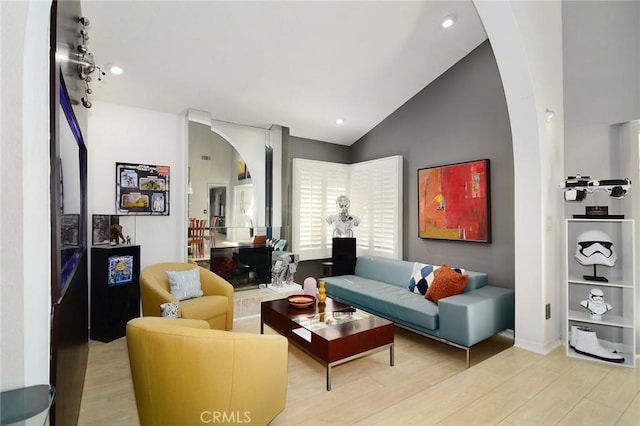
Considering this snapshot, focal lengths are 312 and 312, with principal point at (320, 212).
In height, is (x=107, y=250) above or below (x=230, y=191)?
below

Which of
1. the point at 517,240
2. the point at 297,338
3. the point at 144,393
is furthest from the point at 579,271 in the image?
the point at 144,393

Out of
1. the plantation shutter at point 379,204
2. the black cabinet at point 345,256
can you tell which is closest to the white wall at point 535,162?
the plantation shutter at point 379,204

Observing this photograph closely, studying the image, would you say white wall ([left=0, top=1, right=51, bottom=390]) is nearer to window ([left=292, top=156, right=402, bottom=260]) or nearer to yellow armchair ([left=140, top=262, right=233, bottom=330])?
yellow armchair ([left=140, top=262, right=233, bottom=330])

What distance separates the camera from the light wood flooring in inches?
77.2

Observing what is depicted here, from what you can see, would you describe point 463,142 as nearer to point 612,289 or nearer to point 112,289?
point 612,289

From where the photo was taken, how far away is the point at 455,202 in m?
4.04

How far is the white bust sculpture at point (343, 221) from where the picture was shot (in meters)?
5.12

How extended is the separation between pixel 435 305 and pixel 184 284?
270 cm

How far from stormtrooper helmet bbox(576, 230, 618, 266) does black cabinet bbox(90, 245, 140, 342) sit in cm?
456

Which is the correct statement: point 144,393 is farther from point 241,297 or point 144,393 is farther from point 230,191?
point 230,191

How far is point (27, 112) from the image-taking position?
99 cm

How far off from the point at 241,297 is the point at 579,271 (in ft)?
12.6

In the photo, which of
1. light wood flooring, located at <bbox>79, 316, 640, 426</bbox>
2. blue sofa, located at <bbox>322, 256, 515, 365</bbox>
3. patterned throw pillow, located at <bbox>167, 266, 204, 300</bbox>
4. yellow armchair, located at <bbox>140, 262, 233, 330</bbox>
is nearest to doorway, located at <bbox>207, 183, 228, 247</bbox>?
yellow armchair, located at <bbox>140, 262, 233, 330</bbox>

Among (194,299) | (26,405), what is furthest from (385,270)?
(26,405)
